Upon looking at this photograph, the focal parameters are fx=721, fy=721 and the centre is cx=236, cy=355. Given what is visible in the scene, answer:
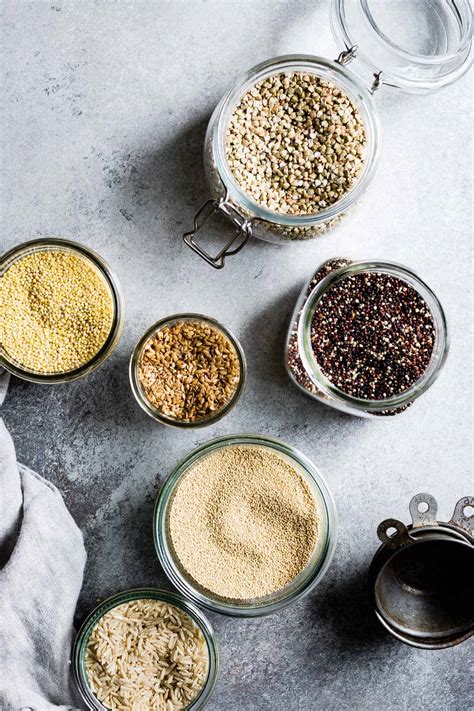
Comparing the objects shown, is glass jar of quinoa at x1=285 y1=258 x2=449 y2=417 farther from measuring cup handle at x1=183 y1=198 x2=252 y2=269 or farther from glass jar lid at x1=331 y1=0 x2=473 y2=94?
glass jar lid at x1=331 y1=0 x2=473 y2=94

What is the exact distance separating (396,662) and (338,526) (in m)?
0.40

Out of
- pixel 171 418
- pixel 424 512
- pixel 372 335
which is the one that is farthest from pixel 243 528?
pixel 372 335

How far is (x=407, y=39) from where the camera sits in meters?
1.86

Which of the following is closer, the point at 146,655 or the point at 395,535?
the point at 395,535

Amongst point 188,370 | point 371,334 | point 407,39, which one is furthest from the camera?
point 407,39

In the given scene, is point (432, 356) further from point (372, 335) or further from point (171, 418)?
point (171, 418)

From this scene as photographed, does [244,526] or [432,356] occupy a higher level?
[432,356]

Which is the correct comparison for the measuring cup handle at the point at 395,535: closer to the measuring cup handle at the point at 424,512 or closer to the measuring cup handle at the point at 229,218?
the measuring cup handle at the point at 424,512

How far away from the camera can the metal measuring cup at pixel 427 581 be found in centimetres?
167

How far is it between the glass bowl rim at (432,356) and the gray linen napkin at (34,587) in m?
0.75

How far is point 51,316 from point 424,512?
100 centimetres

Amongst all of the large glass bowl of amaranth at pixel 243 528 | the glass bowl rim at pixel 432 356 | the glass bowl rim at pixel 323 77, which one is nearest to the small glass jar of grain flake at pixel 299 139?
the glass bowl rim at pixel 323 77

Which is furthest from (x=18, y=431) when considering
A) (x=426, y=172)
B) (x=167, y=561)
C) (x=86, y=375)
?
(x=426, y=172)

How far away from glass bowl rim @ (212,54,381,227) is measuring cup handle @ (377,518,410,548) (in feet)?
2.33
